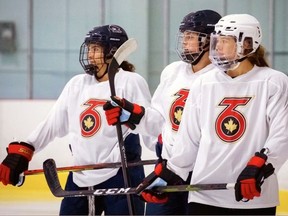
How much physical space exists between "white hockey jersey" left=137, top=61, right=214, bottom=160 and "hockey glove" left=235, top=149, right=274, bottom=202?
2.44 ft

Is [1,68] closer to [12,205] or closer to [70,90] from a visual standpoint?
[12,205]

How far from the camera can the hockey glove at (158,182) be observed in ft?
10.4

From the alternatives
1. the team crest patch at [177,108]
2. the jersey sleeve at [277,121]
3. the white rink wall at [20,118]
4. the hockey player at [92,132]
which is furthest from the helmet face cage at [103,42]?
the white rink wall at [20,118]

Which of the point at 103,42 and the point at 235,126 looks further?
the point at 103,42

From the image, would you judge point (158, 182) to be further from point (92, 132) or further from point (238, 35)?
point (92, 132)

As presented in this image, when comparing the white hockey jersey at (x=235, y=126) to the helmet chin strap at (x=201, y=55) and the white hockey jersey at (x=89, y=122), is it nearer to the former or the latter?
the helmet chin strap at (x=201, y=55)

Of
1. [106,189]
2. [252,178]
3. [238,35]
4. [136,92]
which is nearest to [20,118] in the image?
[136,92]

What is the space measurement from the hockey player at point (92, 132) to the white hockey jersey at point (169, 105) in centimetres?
17

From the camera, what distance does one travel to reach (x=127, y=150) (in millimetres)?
3963

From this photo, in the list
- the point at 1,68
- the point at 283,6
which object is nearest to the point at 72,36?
the point at 1,68

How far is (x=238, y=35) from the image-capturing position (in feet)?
10.3

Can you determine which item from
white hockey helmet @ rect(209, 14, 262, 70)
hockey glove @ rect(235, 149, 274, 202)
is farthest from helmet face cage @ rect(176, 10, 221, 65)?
hockey glove @ rect(235, 149, 274, 202)

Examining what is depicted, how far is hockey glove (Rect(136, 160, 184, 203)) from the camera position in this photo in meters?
3.16

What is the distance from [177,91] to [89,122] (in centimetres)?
39
